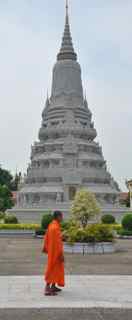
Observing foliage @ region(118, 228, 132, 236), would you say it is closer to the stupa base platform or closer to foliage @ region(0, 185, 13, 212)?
the stupa base platform

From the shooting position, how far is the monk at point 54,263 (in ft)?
35.7

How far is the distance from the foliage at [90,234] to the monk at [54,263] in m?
12.4

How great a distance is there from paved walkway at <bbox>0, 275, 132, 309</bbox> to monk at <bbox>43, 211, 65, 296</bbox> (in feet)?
0.69

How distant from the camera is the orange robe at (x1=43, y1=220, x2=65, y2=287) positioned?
36.0ft

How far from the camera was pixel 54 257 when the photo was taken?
11.1 m

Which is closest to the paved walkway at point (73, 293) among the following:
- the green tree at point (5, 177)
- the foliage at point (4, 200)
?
the foliage at point (4, 200)

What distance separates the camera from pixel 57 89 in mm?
58719

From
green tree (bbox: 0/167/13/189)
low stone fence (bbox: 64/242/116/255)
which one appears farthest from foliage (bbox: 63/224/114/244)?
green tree (bbox: 0/167/13/189)

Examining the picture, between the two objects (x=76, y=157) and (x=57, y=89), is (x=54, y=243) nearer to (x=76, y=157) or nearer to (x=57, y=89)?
(x=76, y=157)

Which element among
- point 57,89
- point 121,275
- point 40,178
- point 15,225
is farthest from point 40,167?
point 121,275

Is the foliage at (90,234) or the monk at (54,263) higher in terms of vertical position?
the foliage at (90,234)

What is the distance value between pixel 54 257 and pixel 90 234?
1307 cm

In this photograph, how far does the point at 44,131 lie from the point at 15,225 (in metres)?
18.5

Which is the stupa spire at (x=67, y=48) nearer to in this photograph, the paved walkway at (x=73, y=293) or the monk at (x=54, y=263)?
the paved walkway at (x=73, y=293)
